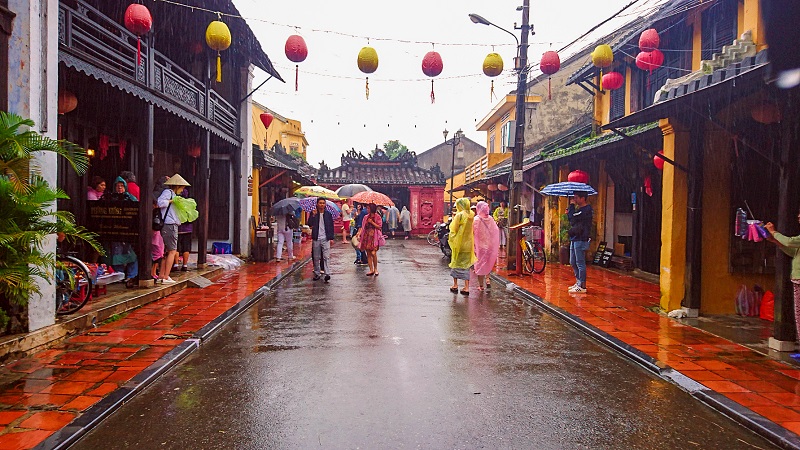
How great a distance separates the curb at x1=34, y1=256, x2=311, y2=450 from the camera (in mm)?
3793

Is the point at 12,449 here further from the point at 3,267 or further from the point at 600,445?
the point at 600,445

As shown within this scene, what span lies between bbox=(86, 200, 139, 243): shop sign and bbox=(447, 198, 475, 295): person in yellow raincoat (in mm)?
5580

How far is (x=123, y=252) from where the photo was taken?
955 cm

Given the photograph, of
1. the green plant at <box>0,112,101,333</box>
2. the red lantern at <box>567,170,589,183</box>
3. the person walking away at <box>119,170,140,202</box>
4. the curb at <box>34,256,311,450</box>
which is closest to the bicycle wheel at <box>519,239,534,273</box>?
the red lantern at <box>567,170,589,183</box>

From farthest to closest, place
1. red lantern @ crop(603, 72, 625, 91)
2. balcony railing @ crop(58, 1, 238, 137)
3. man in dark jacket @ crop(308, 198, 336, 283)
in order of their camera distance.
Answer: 1. red lantern @ crop(603, 72, 625, 91)
2. man in dark jacket @ crop(308, 198, 336, 283)
3. balcony railing @ crop(58, 1, 238, 137)

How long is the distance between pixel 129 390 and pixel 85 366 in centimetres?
105

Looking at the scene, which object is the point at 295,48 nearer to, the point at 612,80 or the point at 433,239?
the point at 612,80

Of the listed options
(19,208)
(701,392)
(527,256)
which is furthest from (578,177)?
(19,208)

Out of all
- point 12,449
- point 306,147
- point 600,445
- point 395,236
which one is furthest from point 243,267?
point 306,147

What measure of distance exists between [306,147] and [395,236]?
77.9ft

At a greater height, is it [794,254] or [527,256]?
[794,254]

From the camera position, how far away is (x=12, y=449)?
11.8ft

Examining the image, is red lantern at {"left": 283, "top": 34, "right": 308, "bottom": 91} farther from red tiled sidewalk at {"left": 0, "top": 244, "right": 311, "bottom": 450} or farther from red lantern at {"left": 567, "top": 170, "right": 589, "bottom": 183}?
red lantern at {"left": 567, "top": 170, "right": 589, "bottom": 183}

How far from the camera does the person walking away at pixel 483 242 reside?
437 inches
